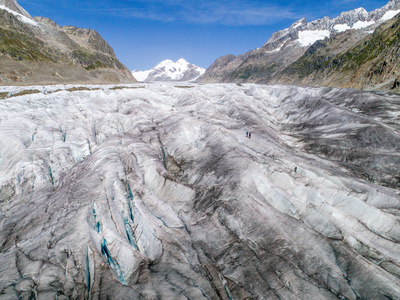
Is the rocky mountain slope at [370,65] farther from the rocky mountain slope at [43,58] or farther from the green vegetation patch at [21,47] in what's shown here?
the green vegetation patch at [21,47]

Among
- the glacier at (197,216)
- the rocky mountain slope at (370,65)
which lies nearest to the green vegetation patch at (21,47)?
the glacier at (197,216)

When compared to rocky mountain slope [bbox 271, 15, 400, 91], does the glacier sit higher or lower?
lower

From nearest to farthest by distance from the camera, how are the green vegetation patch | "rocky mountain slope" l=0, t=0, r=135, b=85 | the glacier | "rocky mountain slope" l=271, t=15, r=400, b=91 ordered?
the glacier
"rocky mountain slope" l=271, t=15, r=400, b=91
"rocky mountain slope" l=0, t=0, r=135, b=85
the green vegetation patch

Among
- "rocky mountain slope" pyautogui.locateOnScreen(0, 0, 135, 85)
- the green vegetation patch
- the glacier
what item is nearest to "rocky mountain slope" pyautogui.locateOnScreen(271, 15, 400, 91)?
the glacier

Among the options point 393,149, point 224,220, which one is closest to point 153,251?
point 224,220

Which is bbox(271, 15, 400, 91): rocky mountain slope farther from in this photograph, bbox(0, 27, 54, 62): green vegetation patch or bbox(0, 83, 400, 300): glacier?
bbox(0, 27, 54, 62): green vegetation patch

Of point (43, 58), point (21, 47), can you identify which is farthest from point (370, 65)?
point (21, 47)

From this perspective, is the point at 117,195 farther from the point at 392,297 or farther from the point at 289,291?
the point at 392,297
